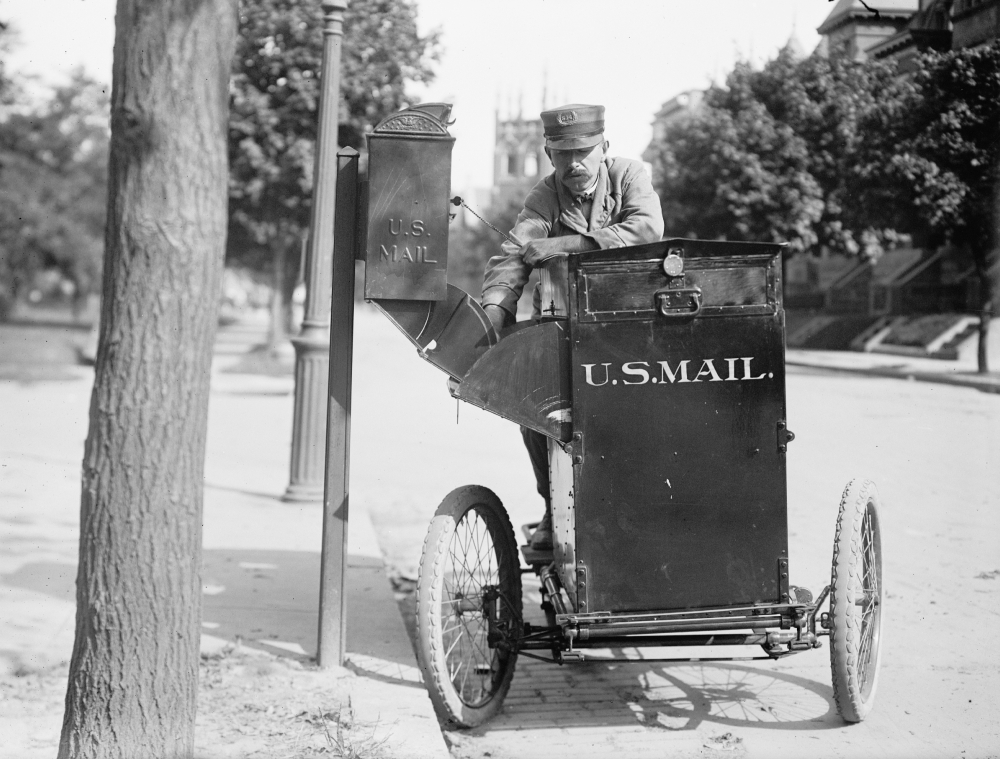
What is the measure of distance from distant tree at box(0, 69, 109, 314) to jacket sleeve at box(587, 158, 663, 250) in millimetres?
33162

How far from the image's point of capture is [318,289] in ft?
26.4

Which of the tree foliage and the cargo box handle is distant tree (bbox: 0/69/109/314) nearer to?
the tree foliage

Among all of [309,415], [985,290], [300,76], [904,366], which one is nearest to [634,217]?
[309,415]

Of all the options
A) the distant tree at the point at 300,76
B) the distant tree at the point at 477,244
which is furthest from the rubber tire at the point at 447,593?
the distant tree at the point at 477,244

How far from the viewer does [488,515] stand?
13.7 ft

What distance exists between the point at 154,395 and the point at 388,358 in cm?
2924

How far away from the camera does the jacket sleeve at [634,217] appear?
13.6 feet

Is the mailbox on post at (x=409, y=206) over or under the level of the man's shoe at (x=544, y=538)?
over

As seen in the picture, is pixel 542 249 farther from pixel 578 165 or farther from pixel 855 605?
pixel 855 605

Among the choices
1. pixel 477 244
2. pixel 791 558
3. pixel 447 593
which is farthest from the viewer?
pixel 477 244

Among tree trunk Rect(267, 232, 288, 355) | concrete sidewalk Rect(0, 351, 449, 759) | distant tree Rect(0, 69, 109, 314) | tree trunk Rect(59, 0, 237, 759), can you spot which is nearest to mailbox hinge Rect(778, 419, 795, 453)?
concrete sidewalk Rect(0, 351, 449, 759)

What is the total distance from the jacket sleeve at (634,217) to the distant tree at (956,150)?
324 inches

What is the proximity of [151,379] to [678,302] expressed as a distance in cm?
178

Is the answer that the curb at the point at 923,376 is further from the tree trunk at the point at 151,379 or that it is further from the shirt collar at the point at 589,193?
the tree trunk at the point at 151,379
